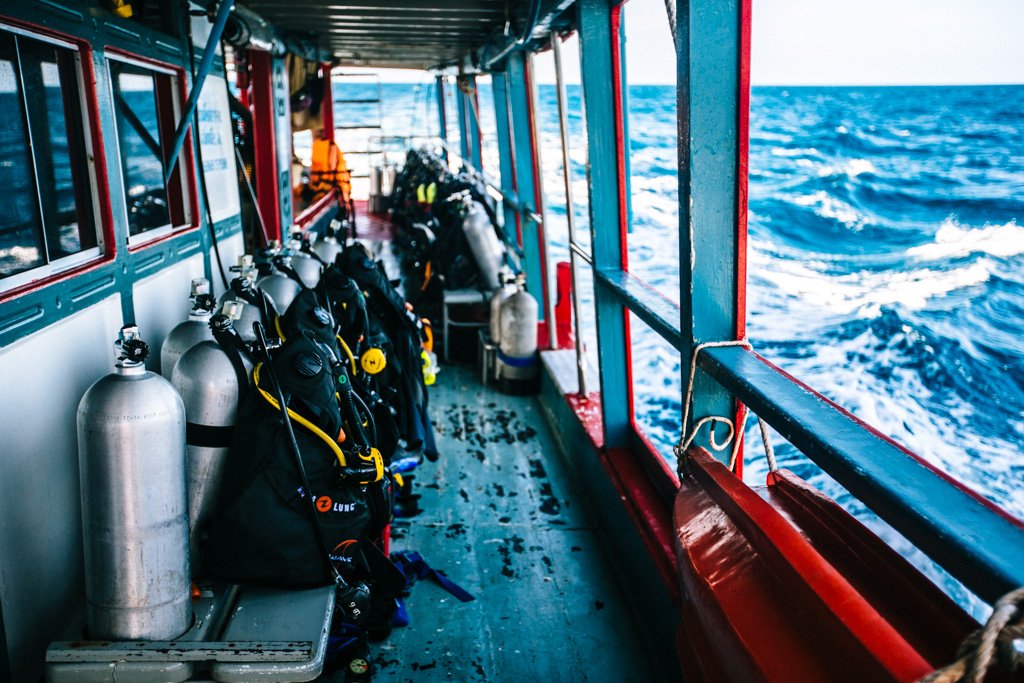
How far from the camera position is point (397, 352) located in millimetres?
4055

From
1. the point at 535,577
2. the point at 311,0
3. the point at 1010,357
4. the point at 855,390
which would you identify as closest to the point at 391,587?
the point at 535,577

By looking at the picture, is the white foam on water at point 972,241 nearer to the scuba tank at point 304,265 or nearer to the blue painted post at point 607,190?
the blue painted post at point 607,190

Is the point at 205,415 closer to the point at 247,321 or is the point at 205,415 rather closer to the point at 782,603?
the point at 247,321

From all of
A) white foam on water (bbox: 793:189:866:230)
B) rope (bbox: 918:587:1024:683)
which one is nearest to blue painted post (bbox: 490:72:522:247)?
rope (bbox: 918:587:1024:683)

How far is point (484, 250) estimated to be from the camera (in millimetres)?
6871

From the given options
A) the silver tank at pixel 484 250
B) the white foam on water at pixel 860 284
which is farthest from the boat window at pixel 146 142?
the white foam on water at pixel 860 284

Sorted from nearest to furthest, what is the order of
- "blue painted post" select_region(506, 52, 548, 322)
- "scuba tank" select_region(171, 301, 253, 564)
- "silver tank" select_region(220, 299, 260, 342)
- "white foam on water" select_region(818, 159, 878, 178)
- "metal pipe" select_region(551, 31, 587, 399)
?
"scuba tank" select_region(171, 301, 253, 564), "silver tank" select_region(220, 299, 260, 342), "metal pipe" select_region(551, 31, 587, 399), "blue painted post" select_region(506, 52, 548, 322), "white foam on water" select_region(818, 159, 878, 178)

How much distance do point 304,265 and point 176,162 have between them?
85cm

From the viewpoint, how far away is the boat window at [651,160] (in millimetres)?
3906

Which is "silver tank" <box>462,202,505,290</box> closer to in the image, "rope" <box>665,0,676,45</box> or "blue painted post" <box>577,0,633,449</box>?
"blue painted post" <box>577,0,633,449</box>

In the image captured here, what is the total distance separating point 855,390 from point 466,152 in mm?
8221

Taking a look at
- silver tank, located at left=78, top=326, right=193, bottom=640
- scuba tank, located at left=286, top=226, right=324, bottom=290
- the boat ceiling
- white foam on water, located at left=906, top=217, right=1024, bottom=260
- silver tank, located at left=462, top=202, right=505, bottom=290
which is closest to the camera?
silver tank, located at left=78, top=326, right=193, bottom=640

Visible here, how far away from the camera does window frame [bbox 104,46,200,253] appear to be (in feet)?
10.2

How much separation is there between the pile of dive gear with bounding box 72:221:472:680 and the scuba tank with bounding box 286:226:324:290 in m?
0.84
